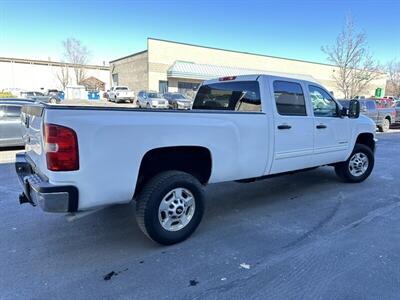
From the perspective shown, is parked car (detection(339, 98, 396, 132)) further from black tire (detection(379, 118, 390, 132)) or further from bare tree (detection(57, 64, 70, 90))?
bare tree (detection(57, 64, 70, 90))

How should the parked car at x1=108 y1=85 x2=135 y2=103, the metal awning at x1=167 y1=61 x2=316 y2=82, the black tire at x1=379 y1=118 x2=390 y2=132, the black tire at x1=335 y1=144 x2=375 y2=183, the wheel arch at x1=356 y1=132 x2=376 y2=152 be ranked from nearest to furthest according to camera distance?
the black tire at x1=335 y1=144 x2=375 y2=183, the wheel arch at x1=356 y1=132 x2=376 y2=152, the black tire at x1=379 y1=118 x2=390 y2=132, the parked car at x1=108 y1=85 x2=135 y2=103, the metal awning at x1=167 y1=61 x2=316 y2=82

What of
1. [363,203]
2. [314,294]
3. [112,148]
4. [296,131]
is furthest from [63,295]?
[363,203]

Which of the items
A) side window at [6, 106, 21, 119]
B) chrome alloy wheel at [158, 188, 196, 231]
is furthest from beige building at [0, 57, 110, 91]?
chrome alloy wheel at [158, 188, 196, 231]

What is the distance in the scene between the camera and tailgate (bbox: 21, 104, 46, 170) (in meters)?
3.12

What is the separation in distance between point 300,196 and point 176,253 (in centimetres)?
288

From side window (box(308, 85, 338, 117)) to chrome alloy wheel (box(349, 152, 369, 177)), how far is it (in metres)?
1.20

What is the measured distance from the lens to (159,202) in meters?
3.51

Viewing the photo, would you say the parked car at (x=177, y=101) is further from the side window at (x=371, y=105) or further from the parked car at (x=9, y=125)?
the parked car at (x=9, y=125)

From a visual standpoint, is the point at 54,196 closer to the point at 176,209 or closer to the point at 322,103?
the point at 176,209

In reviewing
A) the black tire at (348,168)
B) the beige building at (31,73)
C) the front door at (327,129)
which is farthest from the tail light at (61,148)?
the beige building at (31,73)

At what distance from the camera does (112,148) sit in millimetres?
3078

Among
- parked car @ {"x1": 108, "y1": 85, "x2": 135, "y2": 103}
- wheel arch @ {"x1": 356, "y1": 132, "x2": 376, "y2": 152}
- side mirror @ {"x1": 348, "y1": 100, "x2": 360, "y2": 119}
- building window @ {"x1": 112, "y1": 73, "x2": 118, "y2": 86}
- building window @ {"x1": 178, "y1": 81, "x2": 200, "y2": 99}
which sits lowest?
wheel arch @ {"x1": 356, "y1": 132, "x2": 376, "y2": 152}

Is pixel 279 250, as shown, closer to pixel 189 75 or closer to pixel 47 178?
pixel 47 178

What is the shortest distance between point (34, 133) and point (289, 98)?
3.51 metres
